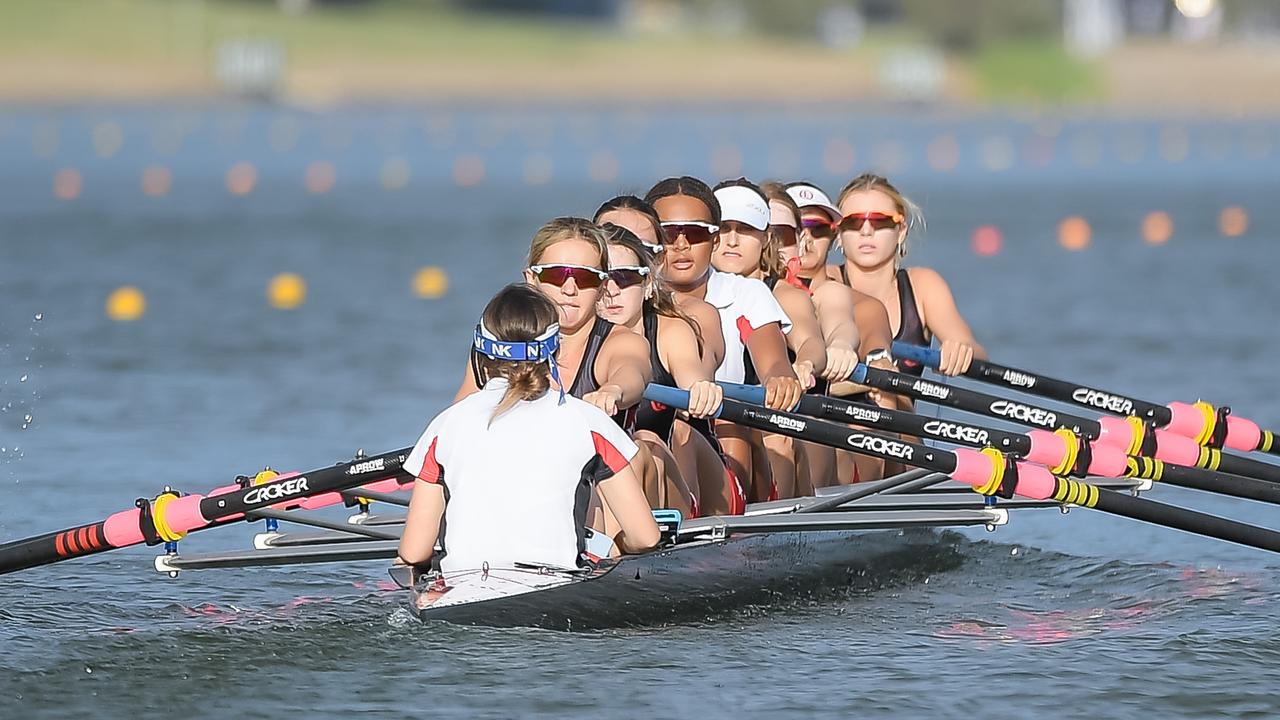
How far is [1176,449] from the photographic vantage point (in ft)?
28.2

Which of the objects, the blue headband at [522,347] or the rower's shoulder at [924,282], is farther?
the rower's shoulder at [924,282]

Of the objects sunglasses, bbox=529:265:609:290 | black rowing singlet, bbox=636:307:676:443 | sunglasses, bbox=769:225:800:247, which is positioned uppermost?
sunglasses, bbox=769:225:800:247

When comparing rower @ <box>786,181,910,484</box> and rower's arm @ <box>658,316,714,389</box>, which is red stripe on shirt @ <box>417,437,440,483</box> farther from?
rower @ <box>786,181,910,484</box>

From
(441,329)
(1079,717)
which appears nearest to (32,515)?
(1079,717)

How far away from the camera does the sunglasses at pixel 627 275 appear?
7438mm

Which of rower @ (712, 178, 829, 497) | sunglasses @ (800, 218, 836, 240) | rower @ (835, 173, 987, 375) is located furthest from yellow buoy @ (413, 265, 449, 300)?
rower @ (712, 178, 829, 497)

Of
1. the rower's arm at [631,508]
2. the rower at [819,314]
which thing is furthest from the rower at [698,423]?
the rower's arm at [631,508]

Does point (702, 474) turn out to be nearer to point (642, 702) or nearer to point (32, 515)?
point (642, 702)

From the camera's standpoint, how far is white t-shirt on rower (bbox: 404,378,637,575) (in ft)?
21.6

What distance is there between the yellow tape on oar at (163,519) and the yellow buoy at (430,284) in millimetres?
11940

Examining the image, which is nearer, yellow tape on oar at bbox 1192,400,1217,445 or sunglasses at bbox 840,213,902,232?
yellow tape on oar at bbox 1192,400,1217,445

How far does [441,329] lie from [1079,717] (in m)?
11.1

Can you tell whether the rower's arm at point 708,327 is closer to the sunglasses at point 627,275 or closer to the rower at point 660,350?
the rower at point 660,350

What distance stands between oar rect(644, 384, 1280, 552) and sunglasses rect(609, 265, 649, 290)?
0.57m
